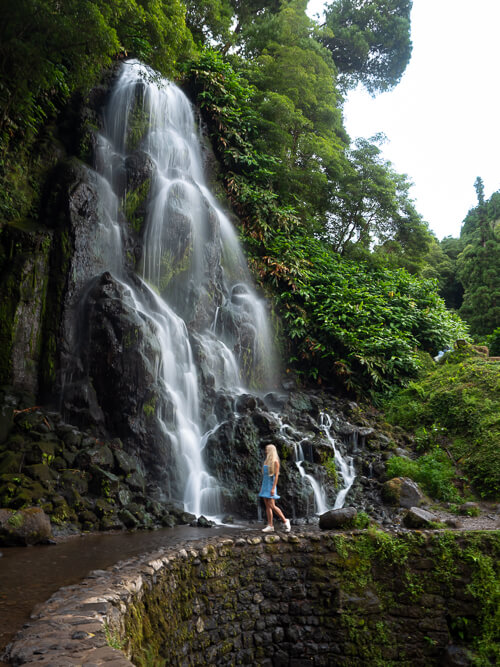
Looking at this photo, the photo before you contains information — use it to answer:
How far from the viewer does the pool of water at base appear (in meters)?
3.93

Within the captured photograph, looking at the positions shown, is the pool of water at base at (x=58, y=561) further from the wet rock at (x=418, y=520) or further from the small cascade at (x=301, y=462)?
the wet rock at (x=418, y=520)

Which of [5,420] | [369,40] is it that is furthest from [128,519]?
[369,40]

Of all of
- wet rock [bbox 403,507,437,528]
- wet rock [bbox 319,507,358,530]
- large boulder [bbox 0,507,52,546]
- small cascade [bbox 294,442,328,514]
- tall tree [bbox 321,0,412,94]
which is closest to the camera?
large boulder [bbox 0,507,52,546]

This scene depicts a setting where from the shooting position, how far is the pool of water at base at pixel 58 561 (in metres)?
3.93

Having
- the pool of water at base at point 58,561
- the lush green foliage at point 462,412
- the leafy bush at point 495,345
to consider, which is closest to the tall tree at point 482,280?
the leafy bush at point 495,345

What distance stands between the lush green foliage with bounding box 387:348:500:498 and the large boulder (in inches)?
357

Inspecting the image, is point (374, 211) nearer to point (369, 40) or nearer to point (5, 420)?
point (5, 420)

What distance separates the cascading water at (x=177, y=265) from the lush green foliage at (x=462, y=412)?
14.7 feet

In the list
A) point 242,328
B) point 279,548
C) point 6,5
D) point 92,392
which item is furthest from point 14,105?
point 279,548

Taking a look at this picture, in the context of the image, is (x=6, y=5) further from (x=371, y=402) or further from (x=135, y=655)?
(x=371, y=402)

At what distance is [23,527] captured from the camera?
19.6ft

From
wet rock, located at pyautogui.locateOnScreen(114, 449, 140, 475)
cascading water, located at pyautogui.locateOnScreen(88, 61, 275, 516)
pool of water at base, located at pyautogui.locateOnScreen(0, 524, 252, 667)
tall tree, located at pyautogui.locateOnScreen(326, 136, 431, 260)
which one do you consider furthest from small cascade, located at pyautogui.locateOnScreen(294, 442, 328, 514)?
tall tree, located at pyautogui.locateOnScreen(326, 136, 431, 260)

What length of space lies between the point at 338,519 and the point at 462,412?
21.8ft

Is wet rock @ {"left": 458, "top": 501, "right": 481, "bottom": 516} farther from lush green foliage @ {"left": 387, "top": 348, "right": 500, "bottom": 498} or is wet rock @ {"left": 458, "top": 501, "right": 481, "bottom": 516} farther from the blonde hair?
the blonde hair
